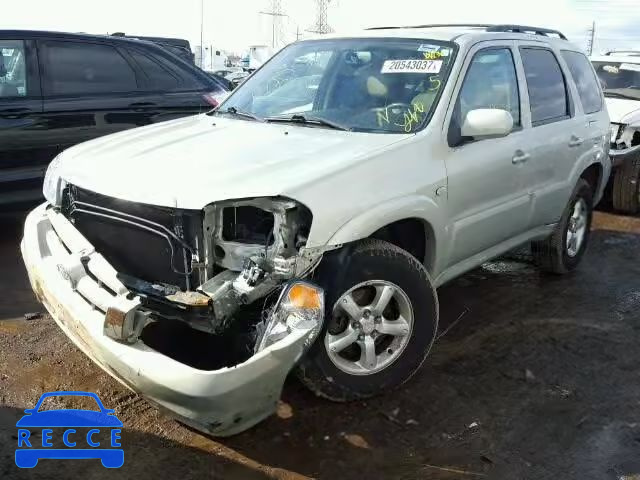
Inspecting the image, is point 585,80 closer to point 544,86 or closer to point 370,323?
point 544,86

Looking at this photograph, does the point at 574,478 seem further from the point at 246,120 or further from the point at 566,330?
the point at 246,120

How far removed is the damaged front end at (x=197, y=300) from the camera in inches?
103

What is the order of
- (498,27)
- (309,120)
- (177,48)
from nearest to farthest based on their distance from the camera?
(309,120) < (498,27) < (177,48)

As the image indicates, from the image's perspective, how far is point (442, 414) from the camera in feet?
10.8

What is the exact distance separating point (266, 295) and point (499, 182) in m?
1.88

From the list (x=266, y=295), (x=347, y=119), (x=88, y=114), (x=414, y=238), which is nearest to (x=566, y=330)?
(x=414, y=238)

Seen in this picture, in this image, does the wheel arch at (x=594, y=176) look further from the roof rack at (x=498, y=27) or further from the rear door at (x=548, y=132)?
the roof rack at (x=498, y=27)

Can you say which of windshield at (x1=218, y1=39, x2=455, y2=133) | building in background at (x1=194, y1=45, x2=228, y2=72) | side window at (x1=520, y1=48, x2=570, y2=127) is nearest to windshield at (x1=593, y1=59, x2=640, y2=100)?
side window at (x1=520, y1=48, x2=570, y2=127)

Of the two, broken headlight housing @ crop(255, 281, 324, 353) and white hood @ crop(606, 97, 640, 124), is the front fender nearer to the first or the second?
broken headlight housing @ crop(255, 281, 324, 353)

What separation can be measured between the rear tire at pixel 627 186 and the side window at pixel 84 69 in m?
5.45

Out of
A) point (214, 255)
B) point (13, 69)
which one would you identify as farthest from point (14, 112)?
point (214, 255)

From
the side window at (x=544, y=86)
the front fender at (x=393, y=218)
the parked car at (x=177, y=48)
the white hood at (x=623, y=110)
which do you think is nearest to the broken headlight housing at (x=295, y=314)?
the front fender at (x=393, y=218)

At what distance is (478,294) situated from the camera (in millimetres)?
4969

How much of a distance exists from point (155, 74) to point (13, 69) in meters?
1.25
